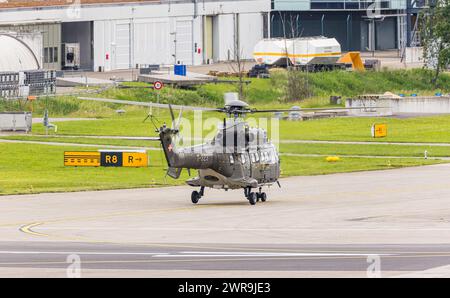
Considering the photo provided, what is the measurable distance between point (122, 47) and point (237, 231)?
10123 centimetres

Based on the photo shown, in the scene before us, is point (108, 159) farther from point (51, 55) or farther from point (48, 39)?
point (51, 55)

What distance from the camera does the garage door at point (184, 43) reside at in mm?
147625

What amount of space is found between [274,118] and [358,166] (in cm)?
3031

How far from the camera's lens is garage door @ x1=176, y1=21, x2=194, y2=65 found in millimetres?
147625

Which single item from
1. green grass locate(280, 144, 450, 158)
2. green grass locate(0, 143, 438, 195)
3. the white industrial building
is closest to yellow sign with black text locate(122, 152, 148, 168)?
green grass locate(0, 143, 438, 195)

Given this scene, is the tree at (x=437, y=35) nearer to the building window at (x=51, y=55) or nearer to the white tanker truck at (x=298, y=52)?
the white tanker truck at (x=298, y=52)

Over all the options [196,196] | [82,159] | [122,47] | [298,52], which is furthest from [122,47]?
[196,196]

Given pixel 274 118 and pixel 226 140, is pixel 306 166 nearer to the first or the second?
pixel 226 140

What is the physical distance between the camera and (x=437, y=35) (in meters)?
136

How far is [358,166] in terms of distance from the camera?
7119cm

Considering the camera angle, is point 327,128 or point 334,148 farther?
point 327,128

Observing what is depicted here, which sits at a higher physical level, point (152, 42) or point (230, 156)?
point (152, 42)

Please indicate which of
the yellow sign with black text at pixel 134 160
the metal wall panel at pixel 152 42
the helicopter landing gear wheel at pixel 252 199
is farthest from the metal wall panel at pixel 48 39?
the helicopter landing gear wheel at pixel 252 199

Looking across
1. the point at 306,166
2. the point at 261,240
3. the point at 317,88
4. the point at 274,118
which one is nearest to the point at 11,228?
the point at 261,240
